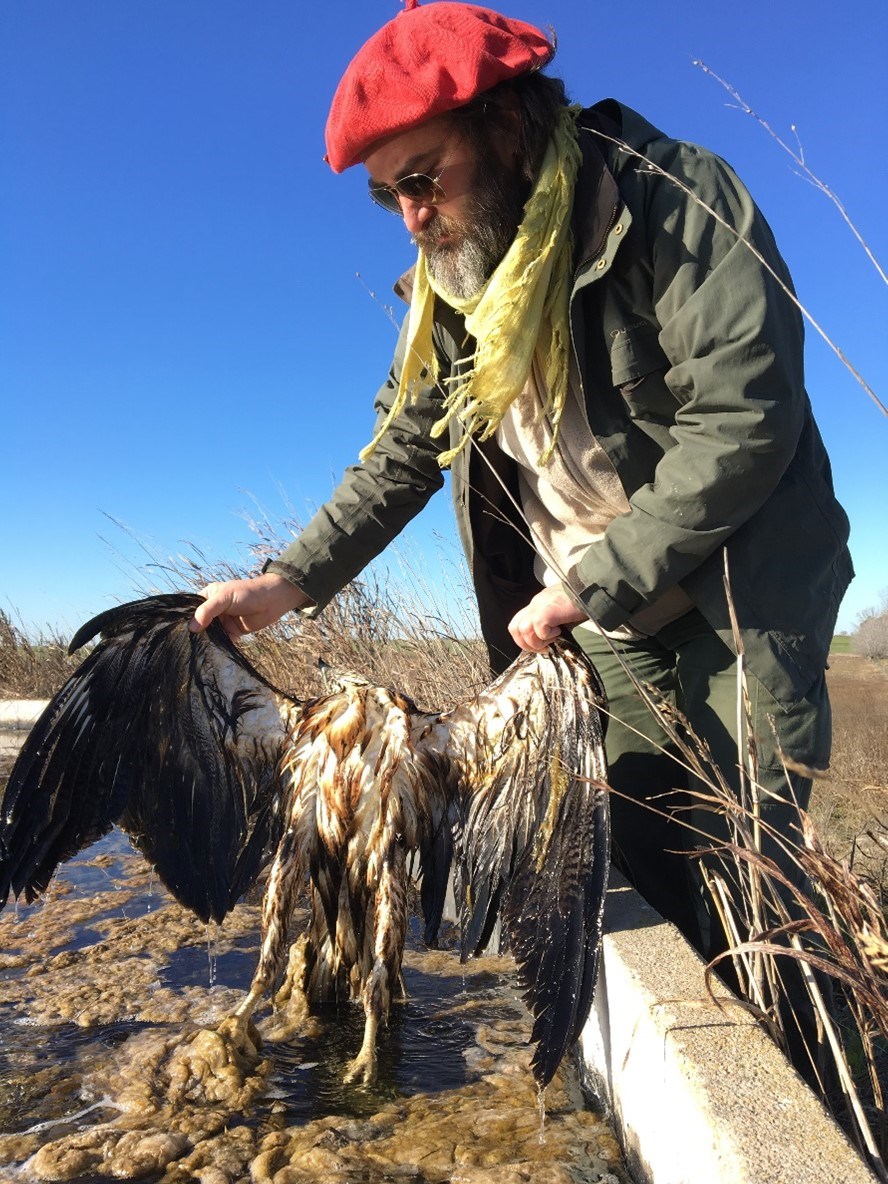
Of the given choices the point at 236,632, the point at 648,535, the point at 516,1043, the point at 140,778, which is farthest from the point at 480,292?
the point at 516,1043

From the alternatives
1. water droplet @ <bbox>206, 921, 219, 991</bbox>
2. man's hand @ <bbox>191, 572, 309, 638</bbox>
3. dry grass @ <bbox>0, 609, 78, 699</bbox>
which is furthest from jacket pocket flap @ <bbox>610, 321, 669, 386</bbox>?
dry grass @ <bbox>0, 609, 78, 699</bbox>

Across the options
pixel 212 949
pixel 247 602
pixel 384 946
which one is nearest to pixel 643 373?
pixel 247 602

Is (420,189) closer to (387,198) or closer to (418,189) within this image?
(418,189)

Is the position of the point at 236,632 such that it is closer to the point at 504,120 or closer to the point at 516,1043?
the point at 516,1043

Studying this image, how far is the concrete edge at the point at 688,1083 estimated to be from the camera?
51.4 inches

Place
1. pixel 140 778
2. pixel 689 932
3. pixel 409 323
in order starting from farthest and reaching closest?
1. pixel 689 932
2. pixel 409 323
3. pixel 140 778

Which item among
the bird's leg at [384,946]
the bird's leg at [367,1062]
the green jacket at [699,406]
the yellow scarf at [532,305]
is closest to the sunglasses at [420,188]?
the yellow scarf at [532,305]

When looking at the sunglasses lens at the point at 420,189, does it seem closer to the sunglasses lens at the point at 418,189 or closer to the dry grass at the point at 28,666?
the sunglasses lens at the point at 418,189

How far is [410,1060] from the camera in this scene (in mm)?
2338

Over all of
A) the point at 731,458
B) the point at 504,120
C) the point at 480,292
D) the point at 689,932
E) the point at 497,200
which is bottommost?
the point at 689,932

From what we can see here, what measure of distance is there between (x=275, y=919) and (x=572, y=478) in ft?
5.04

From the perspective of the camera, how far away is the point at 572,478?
9.05ft

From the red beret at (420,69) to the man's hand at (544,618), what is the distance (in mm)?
1349

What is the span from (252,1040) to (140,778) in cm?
88
